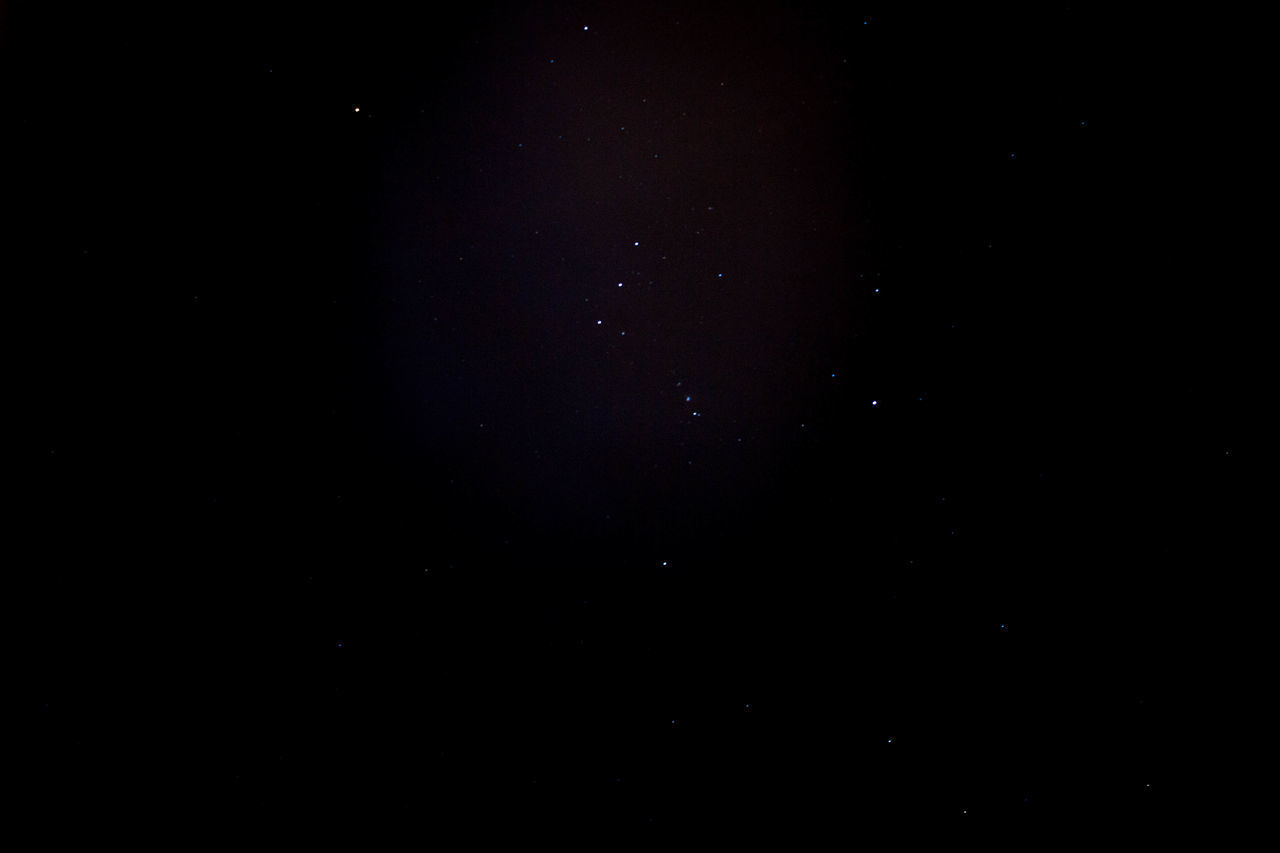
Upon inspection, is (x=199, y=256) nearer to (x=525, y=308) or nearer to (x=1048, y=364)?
(x=525, y=308)

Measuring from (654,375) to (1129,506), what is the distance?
0.75 ft

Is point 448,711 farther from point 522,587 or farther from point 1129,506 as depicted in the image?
point 1129,506

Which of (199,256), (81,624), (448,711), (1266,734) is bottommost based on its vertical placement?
(1266,734)

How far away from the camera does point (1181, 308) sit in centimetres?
35

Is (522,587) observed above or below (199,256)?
below

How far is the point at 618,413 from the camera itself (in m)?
0.39

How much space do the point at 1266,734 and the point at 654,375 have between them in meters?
0.32

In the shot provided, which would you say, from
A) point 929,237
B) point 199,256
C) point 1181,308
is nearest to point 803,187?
point 929,237

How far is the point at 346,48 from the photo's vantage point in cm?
39

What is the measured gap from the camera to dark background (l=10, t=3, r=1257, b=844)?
35 cm

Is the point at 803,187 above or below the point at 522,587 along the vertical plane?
above

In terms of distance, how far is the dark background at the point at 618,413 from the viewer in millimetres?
354

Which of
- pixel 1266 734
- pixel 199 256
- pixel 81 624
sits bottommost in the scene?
pixel 1266 734

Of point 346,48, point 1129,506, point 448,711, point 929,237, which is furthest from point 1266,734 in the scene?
point 346,48
